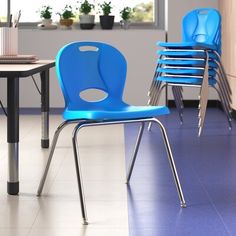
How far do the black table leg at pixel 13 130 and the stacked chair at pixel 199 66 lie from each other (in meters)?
2.31

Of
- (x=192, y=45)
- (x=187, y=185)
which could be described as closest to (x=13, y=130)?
(x=187, y=185)

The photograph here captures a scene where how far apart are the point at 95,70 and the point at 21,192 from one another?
28.4 inches

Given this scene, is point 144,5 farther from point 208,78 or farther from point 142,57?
point 208,78

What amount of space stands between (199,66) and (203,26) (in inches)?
26.3

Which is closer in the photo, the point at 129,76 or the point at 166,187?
the point at 166,187

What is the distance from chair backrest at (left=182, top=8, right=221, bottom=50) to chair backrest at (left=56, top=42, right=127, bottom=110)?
2536 mm

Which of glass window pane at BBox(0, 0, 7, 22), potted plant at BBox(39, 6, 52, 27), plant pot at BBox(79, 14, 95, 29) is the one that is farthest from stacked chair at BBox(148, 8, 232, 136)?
glass window pane at BBox(0, 0, 7, 22)

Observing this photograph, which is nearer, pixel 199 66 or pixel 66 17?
pixel 199 66

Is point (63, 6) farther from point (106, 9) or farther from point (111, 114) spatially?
point (111, 114)

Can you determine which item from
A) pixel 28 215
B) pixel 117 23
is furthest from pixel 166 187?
pixel 117 23

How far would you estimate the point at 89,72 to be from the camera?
3209mm

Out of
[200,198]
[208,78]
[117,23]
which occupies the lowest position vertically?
[200,198]

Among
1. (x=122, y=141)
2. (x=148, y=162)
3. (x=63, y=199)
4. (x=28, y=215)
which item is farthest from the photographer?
(x=122, y=141)

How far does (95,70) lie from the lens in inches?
127
